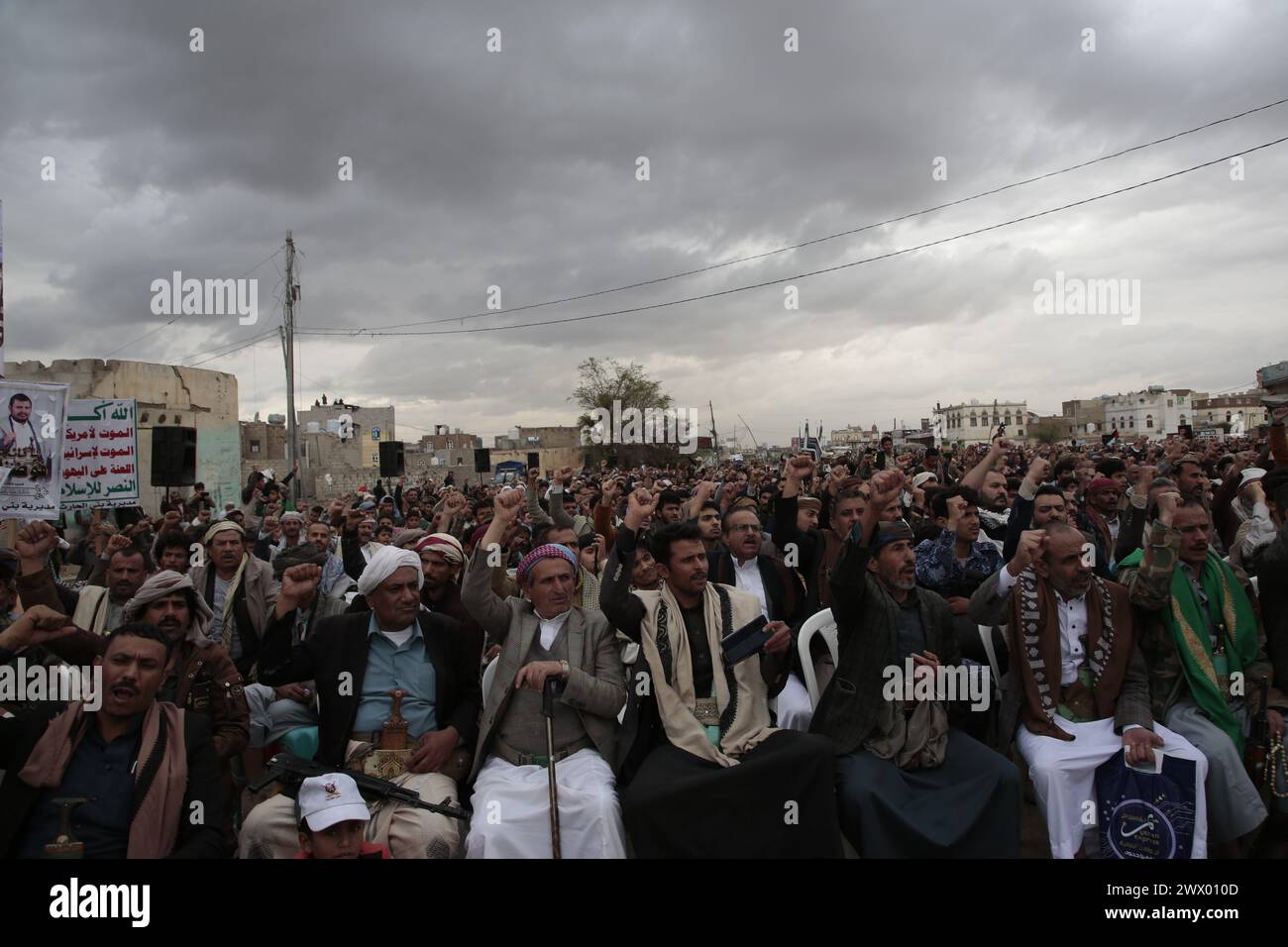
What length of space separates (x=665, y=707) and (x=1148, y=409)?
321 feet

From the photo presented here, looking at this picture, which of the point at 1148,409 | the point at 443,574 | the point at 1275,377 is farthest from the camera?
the point at 1148,409

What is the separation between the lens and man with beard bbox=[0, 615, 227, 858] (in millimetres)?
2885

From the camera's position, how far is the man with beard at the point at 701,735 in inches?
131

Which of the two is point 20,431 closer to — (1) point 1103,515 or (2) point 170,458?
(2) point 170,458

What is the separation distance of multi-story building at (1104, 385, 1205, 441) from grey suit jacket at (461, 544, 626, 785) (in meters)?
90.4

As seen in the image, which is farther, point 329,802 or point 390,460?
point 390,460

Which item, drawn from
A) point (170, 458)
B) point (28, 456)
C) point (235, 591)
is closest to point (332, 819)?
point (235, 591)

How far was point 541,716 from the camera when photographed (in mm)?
3725

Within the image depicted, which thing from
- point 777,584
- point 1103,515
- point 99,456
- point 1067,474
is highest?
point 99,456

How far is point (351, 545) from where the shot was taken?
6.68 meters

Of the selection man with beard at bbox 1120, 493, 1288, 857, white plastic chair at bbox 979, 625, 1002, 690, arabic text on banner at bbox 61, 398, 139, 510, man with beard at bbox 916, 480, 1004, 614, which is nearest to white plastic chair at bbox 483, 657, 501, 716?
white plastic chair at bbox 979, 625, 1002, 690
